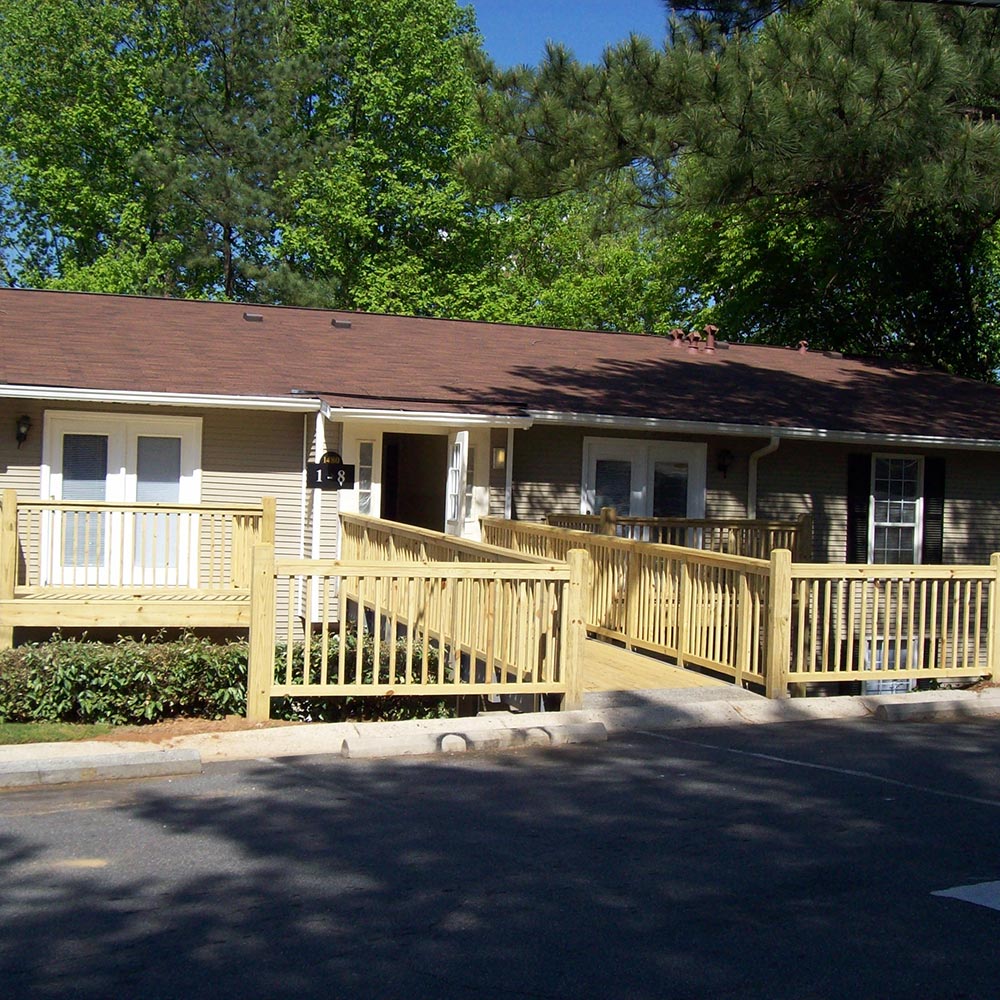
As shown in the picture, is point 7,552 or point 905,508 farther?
point 905,508

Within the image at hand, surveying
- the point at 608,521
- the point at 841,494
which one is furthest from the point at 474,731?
the point at 841,494

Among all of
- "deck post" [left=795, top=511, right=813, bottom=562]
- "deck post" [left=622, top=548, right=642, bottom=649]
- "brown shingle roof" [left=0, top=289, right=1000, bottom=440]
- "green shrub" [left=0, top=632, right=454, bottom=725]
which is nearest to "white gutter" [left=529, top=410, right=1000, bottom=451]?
"brown shingle roof" [left=0, top=289, right=1000, bottom=440]

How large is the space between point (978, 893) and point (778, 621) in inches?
171

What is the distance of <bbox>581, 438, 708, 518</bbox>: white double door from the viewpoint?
15523 mm

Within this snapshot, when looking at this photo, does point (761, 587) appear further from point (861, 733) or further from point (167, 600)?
point (167, 600)

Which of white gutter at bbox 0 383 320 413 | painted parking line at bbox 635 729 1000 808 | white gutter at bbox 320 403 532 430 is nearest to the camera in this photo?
painted parking line at bbox 635 729 1000 808

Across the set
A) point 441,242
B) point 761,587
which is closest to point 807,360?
point 761,587

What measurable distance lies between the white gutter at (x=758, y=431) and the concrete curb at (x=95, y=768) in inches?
292

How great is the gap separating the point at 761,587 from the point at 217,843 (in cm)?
537

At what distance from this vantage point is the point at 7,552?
1136 centimetres

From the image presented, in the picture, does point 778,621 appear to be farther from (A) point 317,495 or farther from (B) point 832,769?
(A) point 317,495

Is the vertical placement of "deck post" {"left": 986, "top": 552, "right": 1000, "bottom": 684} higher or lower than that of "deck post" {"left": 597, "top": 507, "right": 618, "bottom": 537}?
lower

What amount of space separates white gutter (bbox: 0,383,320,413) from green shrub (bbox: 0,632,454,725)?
3.84m

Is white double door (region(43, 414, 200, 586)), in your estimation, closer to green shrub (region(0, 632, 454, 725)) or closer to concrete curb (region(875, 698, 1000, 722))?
green shrub (region(0, 632, 454, 725))
